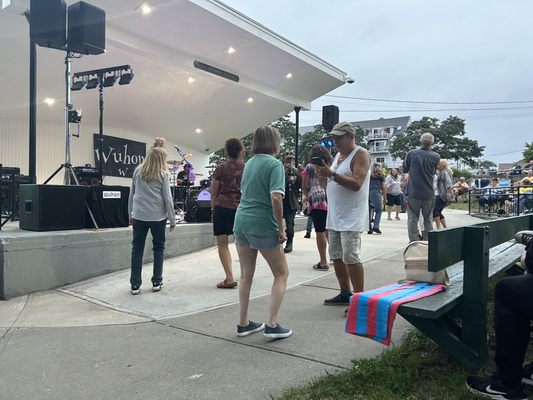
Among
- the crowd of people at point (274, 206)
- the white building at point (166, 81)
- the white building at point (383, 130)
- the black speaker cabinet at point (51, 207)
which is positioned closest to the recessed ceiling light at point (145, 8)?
the white building at point (166, 81)

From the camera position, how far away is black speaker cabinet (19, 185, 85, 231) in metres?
→ 5.52

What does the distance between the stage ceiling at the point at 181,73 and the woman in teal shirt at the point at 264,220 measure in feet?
27.3

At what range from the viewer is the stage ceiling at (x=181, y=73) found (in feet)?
37.8

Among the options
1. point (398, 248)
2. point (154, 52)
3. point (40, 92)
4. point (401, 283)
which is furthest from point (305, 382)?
point (40, 92)

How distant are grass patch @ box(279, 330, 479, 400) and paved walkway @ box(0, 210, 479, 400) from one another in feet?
0.56

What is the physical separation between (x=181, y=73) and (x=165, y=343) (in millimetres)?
12542

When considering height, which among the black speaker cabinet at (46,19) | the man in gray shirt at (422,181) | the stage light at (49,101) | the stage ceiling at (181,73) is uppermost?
the stage ceiling at (181,73)

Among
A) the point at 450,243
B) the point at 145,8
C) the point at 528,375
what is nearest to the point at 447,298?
the point at 450,243

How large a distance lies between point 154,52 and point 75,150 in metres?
5.90

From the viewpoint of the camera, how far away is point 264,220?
3.34 meters

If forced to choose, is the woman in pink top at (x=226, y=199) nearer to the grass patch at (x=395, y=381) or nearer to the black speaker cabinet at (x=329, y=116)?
the grass patch at (x=395, y=381)

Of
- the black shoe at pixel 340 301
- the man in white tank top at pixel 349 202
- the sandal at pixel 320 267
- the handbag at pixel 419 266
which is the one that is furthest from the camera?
the sandal at pixel 320 267

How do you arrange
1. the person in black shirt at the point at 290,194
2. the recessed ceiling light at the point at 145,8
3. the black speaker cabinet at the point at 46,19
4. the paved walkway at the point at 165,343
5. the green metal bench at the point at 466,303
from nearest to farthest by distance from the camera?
the green metal bench at the point at 466,303, the paved walkway at the point at 165,343, the black speaker cabinet at the point at 46,19, the person in black shirt at the point at 290,194, the recessed ceiling light at the point at 145,8

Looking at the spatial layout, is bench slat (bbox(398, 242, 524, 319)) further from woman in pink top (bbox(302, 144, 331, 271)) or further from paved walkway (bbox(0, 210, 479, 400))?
woman in pink top (bbox(302, 144, 331, 271))
